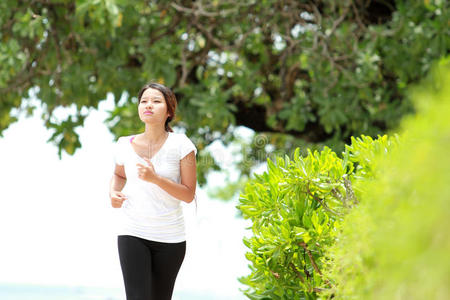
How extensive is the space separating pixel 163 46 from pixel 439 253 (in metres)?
6.74

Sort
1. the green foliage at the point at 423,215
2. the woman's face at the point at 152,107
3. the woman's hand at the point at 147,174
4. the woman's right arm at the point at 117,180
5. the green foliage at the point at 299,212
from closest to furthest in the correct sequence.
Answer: the green foliage at the point at 423,215 < the woman's hand at the point at 147,174 < the green foliage at the point at 299,212 < the woman's face at the point at 152,107 < the woman's right arm at the point at 117,180

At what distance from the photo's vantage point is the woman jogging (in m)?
3.11

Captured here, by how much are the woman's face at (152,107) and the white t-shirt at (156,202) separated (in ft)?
0.43

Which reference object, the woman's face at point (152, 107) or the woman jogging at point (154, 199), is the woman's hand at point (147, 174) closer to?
the woman jogging at point (154, 199)

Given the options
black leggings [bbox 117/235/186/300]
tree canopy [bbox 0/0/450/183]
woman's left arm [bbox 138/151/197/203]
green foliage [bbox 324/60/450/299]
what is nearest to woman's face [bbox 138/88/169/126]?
woman's left arm [bbox 138/151/197/203]

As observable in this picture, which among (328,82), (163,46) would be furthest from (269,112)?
(163,46)

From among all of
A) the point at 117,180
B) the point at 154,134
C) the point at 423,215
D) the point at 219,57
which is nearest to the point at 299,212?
the point at 154,134

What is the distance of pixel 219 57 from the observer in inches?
327

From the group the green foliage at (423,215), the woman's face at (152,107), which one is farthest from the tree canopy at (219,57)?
the green foliage at (423,215)

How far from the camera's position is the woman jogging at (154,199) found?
10.2 ft

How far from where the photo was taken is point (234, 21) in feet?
25.9

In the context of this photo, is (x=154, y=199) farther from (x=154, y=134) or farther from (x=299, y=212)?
(x=299, y=212)

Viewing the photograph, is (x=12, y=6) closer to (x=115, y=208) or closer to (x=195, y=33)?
(x=195, y=33)

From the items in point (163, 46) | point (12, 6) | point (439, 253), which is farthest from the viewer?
point (163, 46)
